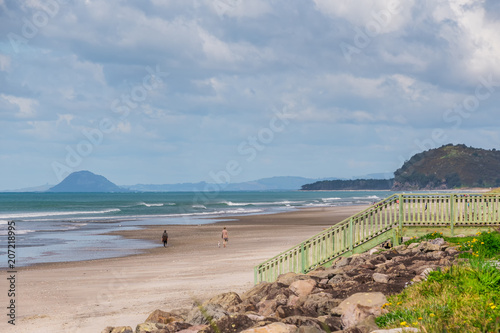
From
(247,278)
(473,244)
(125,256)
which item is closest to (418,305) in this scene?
(473,244)

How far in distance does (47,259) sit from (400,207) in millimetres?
22254

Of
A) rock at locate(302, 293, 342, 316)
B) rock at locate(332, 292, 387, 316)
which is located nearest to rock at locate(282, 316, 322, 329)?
rock at locate(332, 292, 387, 316)

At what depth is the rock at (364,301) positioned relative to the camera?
1081 cm

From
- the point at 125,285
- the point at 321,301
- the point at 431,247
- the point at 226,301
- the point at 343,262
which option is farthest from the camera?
the point at 125,285

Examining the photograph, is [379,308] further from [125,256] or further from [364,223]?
[125,256]

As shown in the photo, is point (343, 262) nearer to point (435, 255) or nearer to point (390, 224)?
point (390, 224)

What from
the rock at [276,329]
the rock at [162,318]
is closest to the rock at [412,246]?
the rock at [162,318]

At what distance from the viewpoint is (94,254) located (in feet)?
115

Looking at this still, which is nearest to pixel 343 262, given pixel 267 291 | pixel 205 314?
pixel 267 291

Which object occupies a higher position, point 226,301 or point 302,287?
point 302,287

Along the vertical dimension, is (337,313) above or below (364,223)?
below

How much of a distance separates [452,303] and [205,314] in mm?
5245

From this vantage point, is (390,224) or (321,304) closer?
(321,304)

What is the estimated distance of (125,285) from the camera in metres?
22.3
